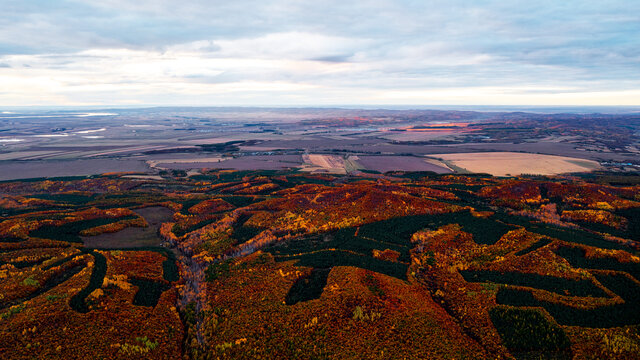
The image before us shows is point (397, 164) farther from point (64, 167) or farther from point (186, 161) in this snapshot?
point (64, 167)

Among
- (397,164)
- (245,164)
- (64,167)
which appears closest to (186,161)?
(245,164)

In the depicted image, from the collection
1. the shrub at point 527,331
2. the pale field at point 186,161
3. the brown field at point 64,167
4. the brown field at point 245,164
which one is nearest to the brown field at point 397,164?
the brown field at point 245,164

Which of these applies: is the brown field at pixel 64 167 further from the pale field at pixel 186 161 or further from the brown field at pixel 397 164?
the brown field at pixel 397 164

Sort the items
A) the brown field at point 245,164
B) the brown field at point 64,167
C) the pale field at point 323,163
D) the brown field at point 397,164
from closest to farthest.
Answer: the brown field at point 64,167 < the brown field at point 397,164 < the pale field at point 323,163 < the brown field at point 245,164

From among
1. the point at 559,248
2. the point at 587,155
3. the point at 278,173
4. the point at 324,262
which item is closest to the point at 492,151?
the point at 587,155

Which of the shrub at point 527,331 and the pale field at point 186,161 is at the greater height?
the shrub at point 527,331

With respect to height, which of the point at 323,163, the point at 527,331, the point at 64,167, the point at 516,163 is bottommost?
the point at 64,167

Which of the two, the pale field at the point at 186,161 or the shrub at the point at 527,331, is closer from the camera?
the shrub at the point at 527,331
